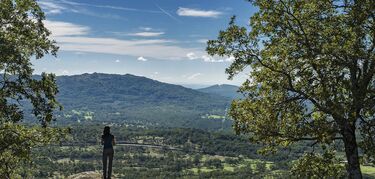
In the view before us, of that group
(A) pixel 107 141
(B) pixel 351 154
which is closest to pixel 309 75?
(B) pixel 351 154

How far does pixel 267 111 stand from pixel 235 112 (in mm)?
2240

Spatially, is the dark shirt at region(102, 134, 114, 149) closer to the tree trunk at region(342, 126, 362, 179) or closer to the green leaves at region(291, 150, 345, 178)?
the green leaves at region(291, 150, 345, 178)

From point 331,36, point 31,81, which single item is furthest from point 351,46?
point 31,81

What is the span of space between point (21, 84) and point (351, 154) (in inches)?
848

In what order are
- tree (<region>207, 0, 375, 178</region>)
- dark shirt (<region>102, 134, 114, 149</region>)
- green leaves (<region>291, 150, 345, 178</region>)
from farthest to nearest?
dark shirt (<region>102, 134, 114, 149</region>)
green leaves (<region>291, 150, 345, 178</region>)
tree (<region>207, 0, 375, 178</region>)

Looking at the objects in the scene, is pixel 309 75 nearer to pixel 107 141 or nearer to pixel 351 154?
pixel 351 154

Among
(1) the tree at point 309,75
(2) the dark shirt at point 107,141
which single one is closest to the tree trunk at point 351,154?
(1) the tree at point 309,75

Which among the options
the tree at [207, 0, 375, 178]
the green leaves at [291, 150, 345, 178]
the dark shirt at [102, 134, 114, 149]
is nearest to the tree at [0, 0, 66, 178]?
the dark shirt at [102, 134, 114, 149]

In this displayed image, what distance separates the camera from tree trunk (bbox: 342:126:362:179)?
24.8 m

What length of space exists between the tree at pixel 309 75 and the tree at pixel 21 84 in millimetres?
11870

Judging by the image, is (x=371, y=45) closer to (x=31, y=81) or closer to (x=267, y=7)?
(x=267, y=7)

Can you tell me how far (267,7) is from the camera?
26.0 metres

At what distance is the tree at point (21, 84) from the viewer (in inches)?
1041

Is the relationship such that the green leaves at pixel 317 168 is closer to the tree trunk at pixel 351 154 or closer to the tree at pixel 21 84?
the tree trunk at pixel 351 154
